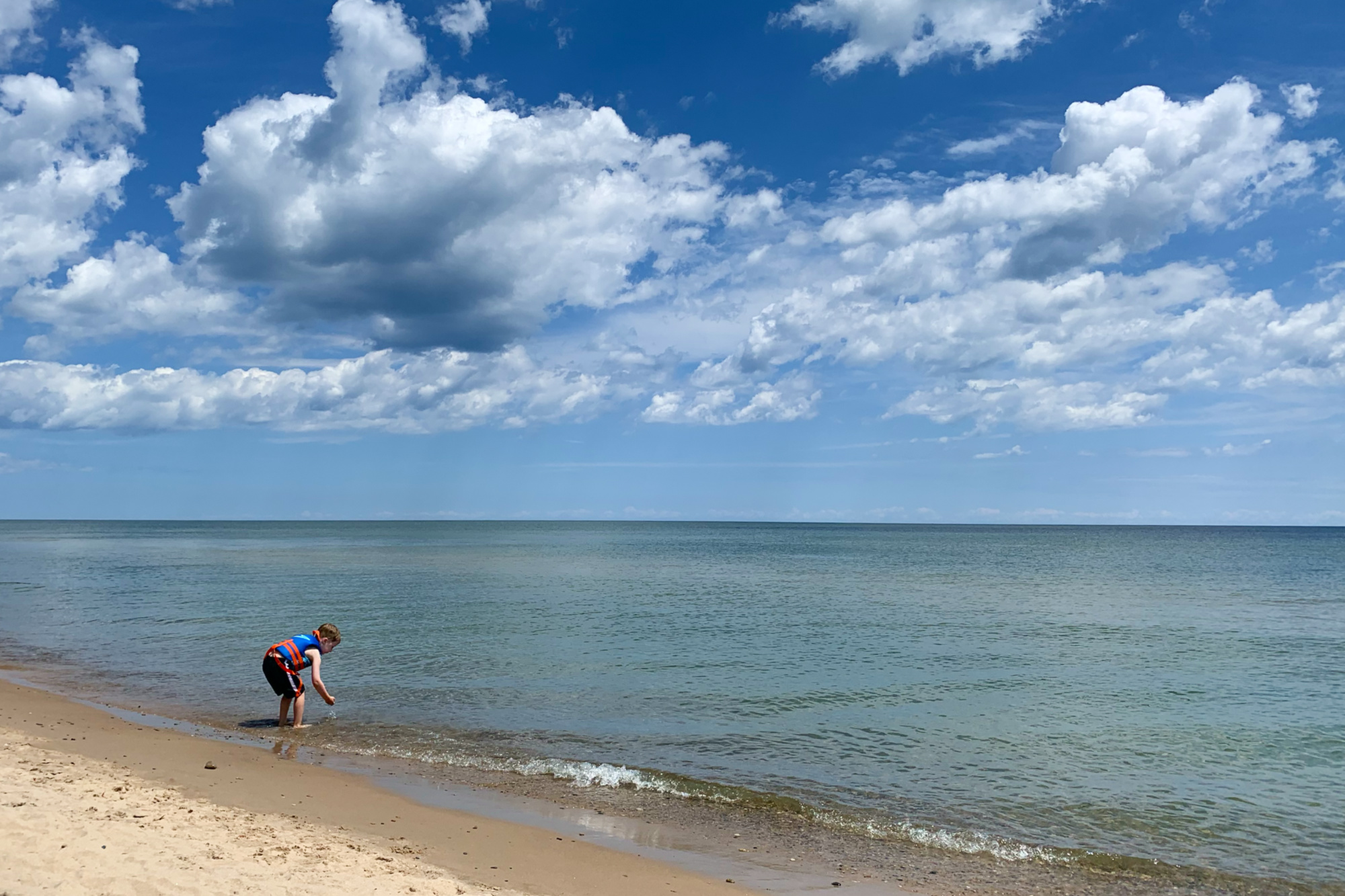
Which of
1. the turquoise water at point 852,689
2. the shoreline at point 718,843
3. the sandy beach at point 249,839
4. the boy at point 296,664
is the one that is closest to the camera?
the sandy beach at point 249,839

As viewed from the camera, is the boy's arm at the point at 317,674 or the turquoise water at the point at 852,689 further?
the boy's arm at the point at 317,674

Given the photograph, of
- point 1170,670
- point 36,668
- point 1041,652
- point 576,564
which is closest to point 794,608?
point 1041,652

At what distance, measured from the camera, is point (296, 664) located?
1541 centimetres

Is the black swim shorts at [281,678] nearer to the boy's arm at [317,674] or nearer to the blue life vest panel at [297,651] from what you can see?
the blue life vest panel at [297,651]

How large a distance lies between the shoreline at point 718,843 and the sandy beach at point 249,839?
11cm

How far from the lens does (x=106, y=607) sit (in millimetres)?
35500

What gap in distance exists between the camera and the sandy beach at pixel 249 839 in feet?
24.3

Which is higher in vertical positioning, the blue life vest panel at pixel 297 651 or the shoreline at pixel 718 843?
the blue life vest panel at pixel 297 651

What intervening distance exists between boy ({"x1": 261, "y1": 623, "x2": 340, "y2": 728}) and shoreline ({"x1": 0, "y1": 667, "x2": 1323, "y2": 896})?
6.58 ft

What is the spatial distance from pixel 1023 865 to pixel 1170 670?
52.1ft

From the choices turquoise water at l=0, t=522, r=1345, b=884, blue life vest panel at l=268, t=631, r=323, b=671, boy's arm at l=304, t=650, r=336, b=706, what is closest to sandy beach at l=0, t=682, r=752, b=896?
boy's arm at l=304, t=650, r=336, b=706

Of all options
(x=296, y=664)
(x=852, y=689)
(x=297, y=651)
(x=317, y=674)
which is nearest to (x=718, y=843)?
(x=317, y=674)

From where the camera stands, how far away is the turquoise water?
11961 mm

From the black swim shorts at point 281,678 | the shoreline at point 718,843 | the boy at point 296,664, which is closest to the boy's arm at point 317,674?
the boy at point 296,664
